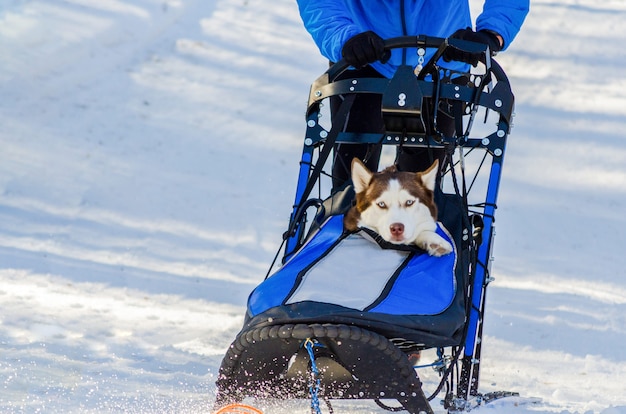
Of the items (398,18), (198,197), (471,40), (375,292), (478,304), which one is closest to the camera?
(375,292)

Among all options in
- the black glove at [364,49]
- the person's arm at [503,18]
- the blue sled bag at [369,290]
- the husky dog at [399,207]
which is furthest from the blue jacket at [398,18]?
the blue sled bag at [369,290]

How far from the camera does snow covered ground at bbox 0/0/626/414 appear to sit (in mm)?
4055

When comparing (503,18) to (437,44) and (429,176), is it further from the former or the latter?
(429,176)

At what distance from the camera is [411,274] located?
2.94 meters

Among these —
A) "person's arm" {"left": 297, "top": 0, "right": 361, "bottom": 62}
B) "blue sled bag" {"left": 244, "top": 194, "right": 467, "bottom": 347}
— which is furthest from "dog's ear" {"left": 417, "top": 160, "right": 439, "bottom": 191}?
"person's arm" {"left": 297, "top": 0, "right": 361, "bottom": 62}

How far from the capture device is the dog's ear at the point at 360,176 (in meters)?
3.12

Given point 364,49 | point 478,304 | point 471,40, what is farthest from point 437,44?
point 478,304

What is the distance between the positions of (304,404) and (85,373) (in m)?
0.93

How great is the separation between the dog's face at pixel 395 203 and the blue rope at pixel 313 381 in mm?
536

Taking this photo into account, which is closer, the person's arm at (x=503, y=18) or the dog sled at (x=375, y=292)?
the dog sled at (x=375, y=292)

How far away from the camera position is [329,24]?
3623 mm

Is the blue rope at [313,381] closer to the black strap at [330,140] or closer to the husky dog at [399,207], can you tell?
the husky dog at [399,207]

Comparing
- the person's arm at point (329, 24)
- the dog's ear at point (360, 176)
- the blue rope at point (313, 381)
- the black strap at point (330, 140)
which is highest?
the person's arm at point (329, 24)

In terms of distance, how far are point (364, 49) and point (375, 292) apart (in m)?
0.94
